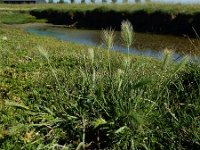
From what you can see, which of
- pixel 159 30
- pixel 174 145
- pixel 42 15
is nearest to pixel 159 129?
pixel 174 145

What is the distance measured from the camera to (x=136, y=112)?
16.4 ft

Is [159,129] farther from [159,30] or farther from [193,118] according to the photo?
[159,30]

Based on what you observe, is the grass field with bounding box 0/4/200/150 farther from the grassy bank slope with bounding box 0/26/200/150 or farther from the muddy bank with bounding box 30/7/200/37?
the muddy bank with bounding box 30/7/200/37

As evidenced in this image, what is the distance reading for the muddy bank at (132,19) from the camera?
106 ft

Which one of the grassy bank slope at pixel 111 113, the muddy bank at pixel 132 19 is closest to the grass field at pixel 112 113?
the grassy bank slope at pixel 111 113

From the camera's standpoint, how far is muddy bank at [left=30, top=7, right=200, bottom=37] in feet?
106

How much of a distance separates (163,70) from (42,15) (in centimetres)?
4939

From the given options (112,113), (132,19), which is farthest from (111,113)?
(132,19)

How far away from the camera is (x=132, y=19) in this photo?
39.1 m

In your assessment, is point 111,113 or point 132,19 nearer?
point 111,113

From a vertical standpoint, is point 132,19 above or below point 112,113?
below

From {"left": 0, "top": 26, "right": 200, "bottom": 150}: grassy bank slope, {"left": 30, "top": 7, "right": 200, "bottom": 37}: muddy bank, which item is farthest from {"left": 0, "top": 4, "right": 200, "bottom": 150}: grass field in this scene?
{"left": 30, "top": 7, "right": 200, "bottom": 37}: muddy bank

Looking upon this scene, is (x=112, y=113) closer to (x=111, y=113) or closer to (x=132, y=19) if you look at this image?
(x=111, y=113)

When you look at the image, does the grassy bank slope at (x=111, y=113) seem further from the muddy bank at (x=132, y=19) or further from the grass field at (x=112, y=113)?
the muddy bank at (x=132, y=19)
